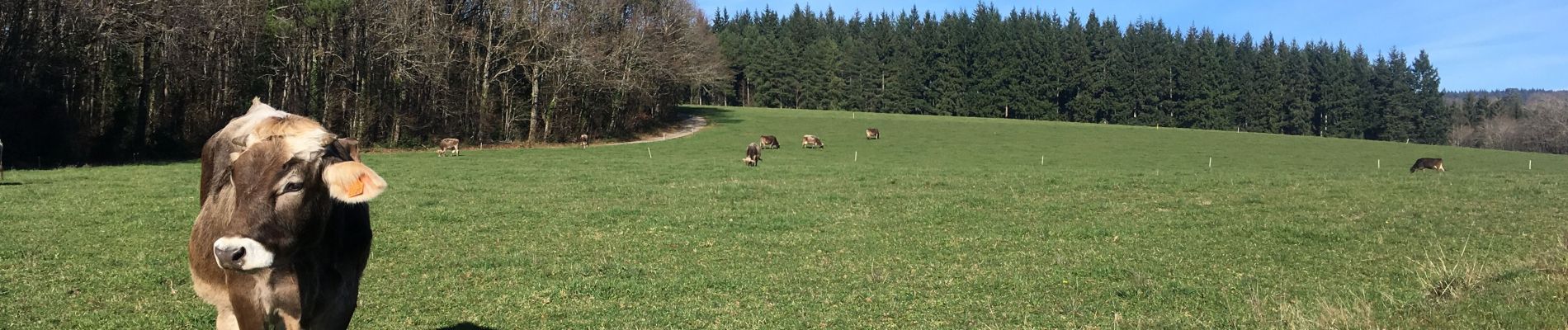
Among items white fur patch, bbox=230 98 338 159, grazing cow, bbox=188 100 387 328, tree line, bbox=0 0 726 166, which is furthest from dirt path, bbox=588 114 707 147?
white fur patch, bbox=230 98 338 159

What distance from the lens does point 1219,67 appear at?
103 meters

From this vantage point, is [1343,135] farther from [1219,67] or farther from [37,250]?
[37,250]

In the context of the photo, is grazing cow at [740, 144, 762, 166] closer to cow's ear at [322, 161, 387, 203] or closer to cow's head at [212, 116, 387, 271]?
cow's head at [212, 116, 387, 271]

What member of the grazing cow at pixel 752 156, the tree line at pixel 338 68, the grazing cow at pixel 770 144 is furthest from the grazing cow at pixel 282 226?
the grazing cow at pixel 770 144

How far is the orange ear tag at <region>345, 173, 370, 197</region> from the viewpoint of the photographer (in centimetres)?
380

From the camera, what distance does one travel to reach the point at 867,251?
12109 millimetres

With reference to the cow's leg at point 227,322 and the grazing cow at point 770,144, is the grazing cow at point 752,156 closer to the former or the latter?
the grazing cow at point 770,144

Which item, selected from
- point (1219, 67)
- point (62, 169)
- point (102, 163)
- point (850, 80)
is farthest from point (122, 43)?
point (1219, 67)

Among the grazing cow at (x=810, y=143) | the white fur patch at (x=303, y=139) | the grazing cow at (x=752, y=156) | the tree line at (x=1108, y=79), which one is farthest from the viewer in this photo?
the tree line at (x=1108, y=79)

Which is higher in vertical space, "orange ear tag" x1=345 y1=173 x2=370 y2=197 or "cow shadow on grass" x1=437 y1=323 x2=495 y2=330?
"orange ear tag" x1=345 y1=173 x2=370 y2=197

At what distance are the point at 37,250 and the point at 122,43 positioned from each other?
26.2 m

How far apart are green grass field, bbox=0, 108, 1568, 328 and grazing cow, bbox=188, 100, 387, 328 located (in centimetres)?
292

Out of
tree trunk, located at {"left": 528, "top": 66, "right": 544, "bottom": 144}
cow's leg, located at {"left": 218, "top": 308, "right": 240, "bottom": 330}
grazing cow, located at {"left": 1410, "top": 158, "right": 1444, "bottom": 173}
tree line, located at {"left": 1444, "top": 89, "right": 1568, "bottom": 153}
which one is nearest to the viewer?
cow's leg, located at {"left": 218, "top": 308, "right": 240, "bottom": 330}

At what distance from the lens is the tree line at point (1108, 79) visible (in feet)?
334
